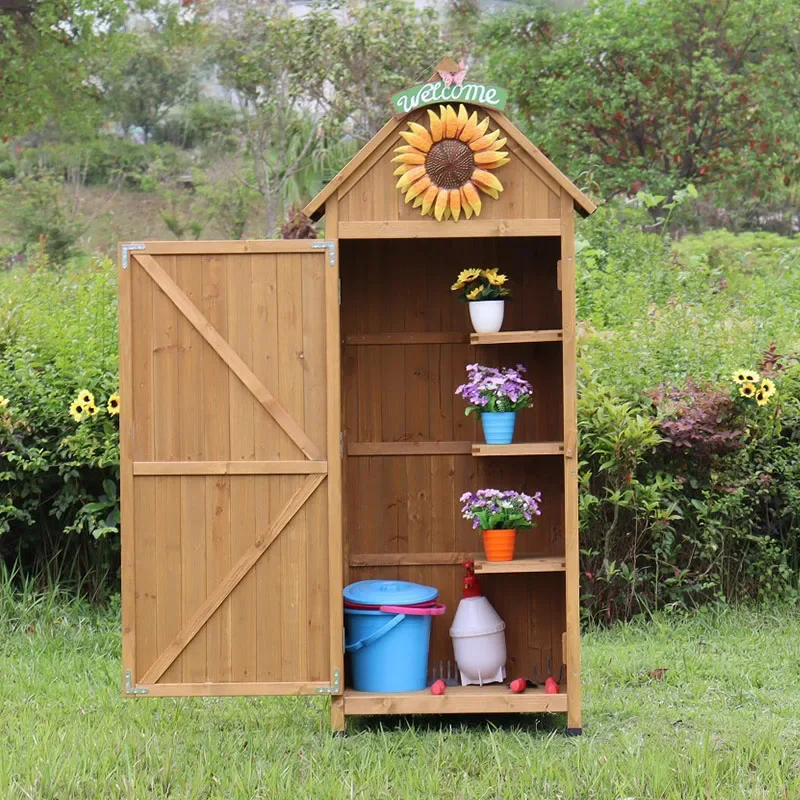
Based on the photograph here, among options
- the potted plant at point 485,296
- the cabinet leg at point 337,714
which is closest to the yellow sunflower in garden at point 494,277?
the potted plant at point 485,296

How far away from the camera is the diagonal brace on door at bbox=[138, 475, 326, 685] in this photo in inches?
161

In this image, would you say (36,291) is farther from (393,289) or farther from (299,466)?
(299,466)

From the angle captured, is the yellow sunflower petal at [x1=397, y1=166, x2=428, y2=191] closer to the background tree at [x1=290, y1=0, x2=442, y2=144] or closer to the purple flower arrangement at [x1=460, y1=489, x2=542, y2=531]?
the purple flower arrangement at [x1=460, y1=489, x2=542, y2=531]

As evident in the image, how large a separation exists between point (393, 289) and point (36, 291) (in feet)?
11.9

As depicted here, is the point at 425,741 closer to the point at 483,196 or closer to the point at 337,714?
the point at 337,714

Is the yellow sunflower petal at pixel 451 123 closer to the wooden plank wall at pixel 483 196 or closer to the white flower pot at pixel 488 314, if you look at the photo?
the wooden plank wall at pixel 483 196

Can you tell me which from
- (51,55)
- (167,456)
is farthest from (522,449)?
(51,55)

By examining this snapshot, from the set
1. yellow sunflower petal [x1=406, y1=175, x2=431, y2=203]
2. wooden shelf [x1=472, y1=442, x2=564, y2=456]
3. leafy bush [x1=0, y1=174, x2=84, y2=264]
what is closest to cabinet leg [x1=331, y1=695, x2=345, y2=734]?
wooden shelf [x1=472, y1=442, x2=564, y2=456]

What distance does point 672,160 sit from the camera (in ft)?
49.8

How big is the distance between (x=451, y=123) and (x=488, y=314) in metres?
0.75

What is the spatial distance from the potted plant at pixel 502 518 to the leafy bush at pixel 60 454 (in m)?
2.27

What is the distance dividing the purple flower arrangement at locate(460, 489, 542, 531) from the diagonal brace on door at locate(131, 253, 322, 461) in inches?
29.1

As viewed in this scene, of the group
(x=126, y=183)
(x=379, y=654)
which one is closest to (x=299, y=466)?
(x=379, y=654)

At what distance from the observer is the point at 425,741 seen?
4.09m
